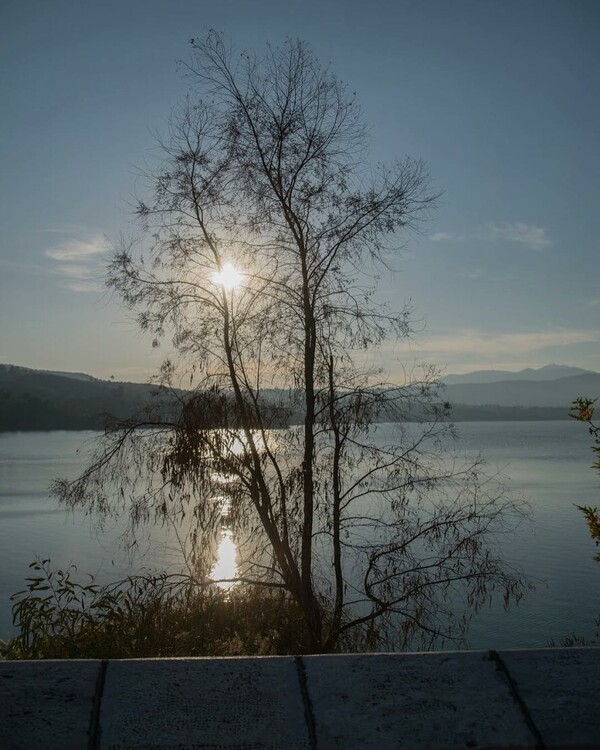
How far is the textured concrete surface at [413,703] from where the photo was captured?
249cm

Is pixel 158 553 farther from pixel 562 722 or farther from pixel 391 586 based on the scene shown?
pixel 562 722

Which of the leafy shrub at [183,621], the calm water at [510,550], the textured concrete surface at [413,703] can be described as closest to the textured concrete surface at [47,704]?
the textured concrete surface at [413,703]

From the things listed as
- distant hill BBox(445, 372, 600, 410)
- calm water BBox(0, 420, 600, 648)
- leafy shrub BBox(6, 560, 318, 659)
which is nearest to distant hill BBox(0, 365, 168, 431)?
calm water BBox(0, 420, 600, 648)

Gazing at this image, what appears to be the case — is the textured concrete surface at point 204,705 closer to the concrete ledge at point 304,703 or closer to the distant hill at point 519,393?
the concrete ledge at point 304,703

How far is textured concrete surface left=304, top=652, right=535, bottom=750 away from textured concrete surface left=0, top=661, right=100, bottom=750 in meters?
0.77

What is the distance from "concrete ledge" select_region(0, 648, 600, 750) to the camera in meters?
2.46

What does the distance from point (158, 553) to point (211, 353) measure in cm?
1015

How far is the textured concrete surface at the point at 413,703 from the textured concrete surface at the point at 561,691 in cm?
6

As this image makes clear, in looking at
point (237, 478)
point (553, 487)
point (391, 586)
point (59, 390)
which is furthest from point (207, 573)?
point (59, 390)

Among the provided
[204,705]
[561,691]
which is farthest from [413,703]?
[204,705]

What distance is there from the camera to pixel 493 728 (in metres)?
2.53

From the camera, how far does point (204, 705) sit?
101 inches

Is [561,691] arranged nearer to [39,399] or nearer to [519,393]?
[39,399]

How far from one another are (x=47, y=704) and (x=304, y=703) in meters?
0.86
